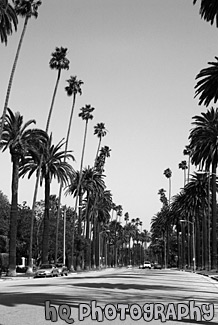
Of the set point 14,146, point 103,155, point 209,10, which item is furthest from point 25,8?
point 103,155

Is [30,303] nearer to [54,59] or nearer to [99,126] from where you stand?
[54,59]

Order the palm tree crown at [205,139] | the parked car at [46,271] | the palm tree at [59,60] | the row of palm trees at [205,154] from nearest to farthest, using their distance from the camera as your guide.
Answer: the row of palm trees at [205,154] → the parked car at [46,271] → the palm tree crown at [205,139] → the palm tree at [59,60]

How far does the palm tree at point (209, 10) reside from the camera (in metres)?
28.8

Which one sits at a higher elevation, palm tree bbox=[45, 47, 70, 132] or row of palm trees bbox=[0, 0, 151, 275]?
palm tree bbox=[45, 47, 70, 132]

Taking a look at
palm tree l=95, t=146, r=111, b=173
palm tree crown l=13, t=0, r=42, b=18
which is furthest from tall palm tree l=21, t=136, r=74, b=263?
palm tree l=95, t=146, r=111, b=173

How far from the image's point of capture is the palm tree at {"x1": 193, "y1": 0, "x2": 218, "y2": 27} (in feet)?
94.5

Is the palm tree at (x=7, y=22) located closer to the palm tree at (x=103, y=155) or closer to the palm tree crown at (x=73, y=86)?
the palm tree crown at (x=73, y=86)

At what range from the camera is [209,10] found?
96.0 ft

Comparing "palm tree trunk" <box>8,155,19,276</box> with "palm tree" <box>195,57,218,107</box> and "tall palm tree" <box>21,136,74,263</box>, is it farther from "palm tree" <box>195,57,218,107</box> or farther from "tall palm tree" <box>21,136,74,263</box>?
"palm tree" <box>195,57,218,107</box>

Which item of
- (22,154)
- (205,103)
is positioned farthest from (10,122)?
(205,103)

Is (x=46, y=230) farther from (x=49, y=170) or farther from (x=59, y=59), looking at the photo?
(x=59, y=59)

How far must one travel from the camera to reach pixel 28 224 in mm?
103500

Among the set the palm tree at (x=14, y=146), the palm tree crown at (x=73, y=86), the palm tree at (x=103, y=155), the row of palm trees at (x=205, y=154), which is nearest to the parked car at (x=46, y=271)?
the palm tree at (x=14, y=146)

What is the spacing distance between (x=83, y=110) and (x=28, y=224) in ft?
82.6
